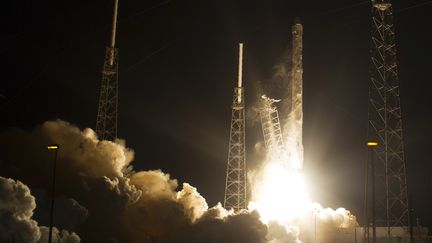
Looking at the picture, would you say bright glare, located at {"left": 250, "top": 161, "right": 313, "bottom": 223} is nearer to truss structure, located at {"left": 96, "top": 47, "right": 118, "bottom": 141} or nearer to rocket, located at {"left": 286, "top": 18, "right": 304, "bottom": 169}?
rocket, located at {"left": 286, "top": 18, "right": 304, "bottom": 169}

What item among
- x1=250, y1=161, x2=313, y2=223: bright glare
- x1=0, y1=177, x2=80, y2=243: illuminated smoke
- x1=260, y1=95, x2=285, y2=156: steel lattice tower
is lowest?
x1=0, y1=177, x2=80, y2=243: illuminated smoke

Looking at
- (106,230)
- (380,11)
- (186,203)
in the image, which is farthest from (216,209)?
(380,11)

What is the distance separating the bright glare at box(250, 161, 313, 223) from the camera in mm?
69188

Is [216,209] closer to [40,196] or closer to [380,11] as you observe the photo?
[40,196]

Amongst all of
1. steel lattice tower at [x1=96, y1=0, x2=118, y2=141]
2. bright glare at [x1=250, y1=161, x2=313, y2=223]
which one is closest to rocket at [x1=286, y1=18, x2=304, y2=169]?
bright glare at [x1=250, y1=161, x2=313, y2=223]

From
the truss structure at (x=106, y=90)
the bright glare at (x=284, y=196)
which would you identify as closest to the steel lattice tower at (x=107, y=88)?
the truss structure at (x=106, y=90)

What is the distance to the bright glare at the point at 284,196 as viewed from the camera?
227 feet

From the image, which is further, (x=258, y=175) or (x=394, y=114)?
(x=258, y=175)

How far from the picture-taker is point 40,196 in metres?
54.1

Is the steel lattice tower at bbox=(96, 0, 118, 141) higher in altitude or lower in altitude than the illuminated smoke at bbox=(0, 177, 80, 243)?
higher

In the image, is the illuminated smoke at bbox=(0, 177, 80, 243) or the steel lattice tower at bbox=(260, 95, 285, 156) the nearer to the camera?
the illuminated smoke at bbox=(0, 177, 80, 243)

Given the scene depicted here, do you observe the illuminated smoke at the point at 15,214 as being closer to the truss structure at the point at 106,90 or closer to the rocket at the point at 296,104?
the truss structure at the point at 106,90

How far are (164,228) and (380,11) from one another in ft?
90.0

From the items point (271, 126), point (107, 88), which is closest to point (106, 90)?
point (107, 88)
